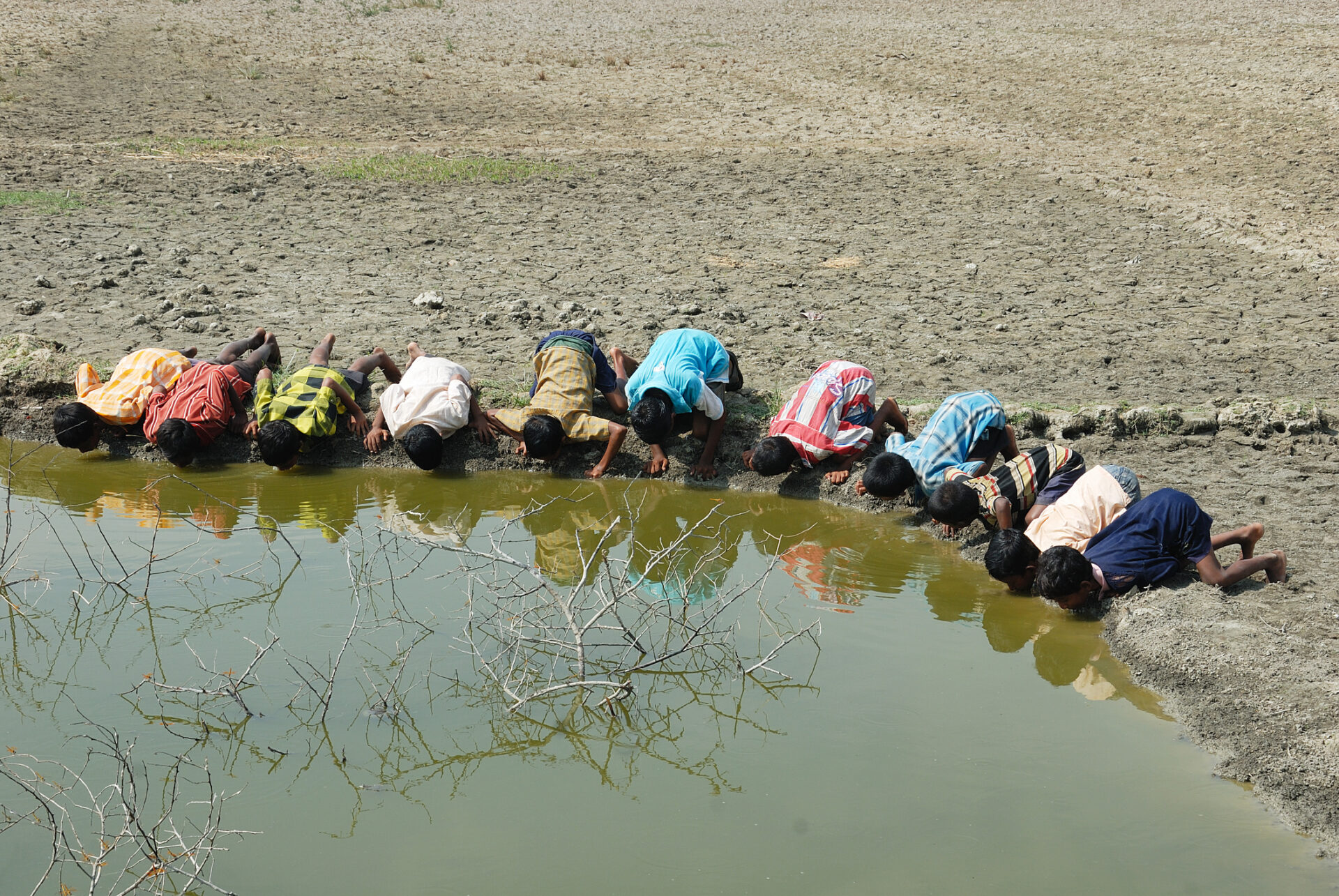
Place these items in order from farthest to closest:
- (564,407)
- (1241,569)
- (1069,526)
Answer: (564,407), (1069,526), (1241,569)

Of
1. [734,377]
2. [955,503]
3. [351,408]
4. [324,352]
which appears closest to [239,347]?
[324,352]

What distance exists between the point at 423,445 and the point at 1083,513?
366cm

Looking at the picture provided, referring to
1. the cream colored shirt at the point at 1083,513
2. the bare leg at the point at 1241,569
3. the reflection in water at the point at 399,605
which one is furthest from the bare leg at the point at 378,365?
the bare leg at the point at 1241,569

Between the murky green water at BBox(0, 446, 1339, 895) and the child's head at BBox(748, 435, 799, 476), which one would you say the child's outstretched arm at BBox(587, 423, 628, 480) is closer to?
the murky green water at BBox(0, 446, 1339, 895)

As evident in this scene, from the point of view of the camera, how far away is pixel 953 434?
5.59 metres

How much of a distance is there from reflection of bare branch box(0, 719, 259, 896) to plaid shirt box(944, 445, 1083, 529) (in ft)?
12.0

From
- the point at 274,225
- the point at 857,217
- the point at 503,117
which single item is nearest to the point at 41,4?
the point at 503,117

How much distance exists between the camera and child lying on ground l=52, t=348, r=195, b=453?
652 centimetres

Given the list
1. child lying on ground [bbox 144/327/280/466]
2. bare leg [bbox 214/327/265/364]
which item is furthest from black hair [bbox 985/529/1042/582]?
bare leg [bbox 214/327/265/364]

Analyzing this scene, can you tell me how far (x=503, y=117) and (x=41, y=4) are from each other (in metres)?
12.5

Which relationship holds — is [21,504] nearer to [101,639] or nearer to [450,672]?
[101,639]

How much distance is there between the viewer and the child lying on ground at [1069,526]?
15.8 feet

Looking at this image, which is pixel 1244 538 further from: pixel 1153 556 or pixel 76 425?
pixel 76 425

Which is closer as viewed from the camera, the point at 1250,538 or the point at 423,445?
the point at 1250,538
